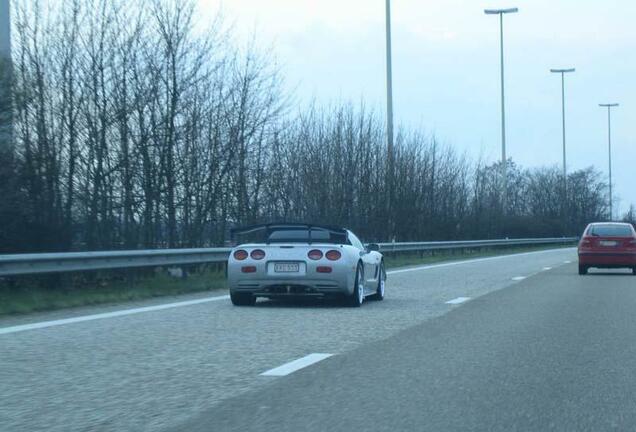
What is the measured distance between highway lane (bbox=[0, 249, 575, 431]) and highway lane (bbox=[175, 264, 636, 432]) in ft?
1.12

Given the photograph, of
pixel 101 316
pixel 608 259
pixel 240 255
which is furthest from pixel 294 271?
pixel 608 259

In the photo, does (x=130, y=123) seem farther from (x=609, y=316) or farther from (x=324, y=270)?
(x=609, y=316)

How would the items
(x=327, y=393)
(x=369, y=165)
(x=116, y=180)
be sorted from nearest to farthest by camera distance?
(x=327, y=393)
(x=116, y=180)
(x=369, y=165)

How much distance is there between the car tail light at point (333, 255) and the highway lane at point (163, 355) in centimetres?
74

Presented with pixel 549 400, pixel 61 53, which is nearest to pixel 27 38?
pixel 61 53

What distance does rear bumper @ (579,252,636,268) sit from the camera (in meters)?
27.7

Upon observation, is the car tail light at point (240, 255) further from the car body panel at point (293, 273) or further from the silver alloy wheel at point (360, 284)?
the silver alloy wheel at point (360, 284)

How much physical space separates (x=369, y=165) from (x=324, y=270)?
27611 millimetres

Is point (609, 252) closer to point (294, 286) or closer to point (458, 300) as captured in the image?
point (458, 300)

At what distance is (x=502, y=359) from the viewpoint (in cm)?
951

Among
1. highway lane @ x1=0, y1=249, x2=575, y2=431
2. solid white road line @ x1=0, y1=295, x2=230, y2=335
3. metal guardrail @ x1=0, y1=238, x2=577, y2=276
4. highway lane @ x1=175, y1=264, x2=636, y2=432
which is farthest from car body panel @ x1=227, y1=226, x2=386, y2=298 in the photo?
metal guardrail @ x1=0, y1=238, x2=577, y2=276

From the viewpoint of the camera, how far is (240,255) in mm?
15227

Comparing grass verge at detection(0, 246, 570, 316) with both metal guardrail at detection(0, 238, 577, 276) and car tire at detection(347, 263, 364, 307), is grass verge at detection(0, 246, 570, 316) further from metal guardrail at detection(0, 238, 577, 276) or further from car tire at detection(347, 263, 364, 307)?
car tire at detection(347, 263, 364, 307)

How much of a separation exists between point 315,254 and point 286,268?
458 mm
